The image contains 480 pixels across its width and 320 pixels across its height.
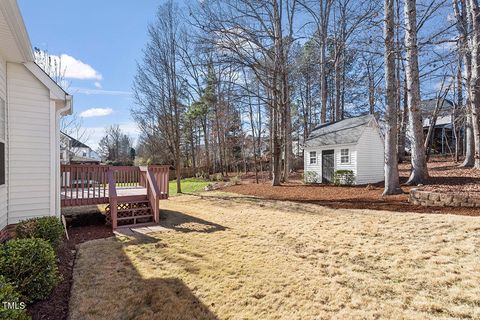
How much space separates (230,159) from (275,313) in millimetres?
25956

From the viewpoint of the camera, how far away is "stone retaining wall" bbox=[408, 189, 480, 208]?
666cm

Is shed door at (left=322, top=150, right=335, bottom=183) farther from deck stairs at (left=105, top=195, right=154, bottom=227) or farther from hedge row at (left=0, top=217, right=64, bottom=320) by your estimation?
hedge row at (left=0, top=217, right=64, bottom=320)

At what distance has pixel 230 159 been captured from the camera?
2861 cm

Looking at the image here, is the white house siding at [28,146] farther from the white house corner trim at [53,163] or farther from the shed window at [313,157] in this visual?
the shed window at [313,157]

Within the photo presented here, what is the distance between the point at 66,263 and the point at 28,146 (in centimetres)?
252

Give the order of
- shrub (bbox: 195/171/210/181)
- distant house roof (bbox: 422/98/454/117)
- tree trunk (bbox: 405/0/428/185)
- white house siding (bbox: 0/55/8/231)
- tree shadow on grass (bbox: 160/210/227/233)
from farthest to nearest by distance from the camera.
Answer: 1. shrub (bbox: 195/171/210/181)
2. distant house roof (bbox: 422/98/454/117)
3. tree trunk (bbox: 405/0/428/185)
4. tree shadow on grass (bbox: 160/210/227/233)
5. white house siding (bbox: 0/55/8/231)

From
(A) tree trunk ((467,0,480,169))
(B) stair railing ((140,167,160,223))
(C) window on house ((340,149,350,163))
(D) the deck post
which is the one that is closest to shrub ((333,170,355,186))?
(C) window on house ((340,149,350,163))

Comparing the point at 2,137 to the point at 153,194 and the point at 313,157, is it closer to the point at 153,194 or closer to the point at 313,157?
the point at 153,194

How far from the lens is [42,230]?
419 cm

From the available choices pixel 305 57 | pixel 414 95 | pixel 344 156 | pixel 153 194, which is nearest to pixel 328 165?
pixel 344 156

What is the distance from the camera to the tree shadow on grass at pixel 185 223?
21.0 ft

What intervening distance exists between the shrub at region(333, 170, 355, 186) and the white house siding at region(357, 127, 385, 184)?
43 cm

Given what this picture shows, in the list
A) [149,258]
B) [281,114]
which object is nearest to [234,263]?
[149,258]

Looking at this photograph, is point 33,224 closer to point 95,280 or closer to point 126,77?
point 95,280
